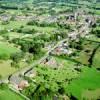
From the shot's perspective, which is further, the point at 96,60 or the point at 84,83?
the point at 96,60

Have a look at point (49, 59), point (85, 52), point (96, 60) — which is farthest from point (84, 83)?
point (85, 52)

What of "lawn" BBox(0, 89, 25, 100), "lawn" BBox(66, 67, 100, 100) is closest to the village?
"lawn" BBox(66, 67, 100, 100)

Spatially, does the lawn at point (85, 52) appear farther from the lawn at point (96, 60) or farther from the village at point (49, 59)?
the lawn at point (96, 60)

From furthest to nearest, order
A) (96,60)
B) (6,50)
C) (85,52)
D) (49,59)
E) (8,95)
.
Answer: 1. (85,52)
2. (6,50)
3. (96,60)
4. (49,59)
5. (8,95)

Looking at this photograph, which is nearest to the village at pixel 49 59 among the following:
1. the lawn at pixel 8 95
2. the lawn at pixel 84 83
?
the lawn at pixel 84 83

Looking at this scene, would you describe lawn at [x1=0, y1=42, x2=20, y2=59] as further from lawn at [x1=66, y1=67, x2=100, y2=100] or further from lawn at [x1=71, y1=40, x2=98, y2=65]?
lawn at [x1=66, y1=67, x2=100, y2=100]

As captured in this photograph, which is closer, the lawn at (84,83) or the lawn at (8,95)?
the lawn at (8,95)

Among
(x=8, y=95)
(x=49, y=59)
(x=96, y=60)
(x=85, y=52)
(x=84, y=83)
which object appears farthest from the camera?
(x=85, y=52)

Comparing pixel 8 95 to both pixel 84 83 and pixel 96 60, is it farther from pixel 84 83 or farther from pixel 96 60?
pixel 96 60

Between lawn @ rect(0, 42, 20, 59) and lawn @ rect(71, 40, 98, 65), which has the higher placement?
lawn @ rect(0, 42, 20, 59)
